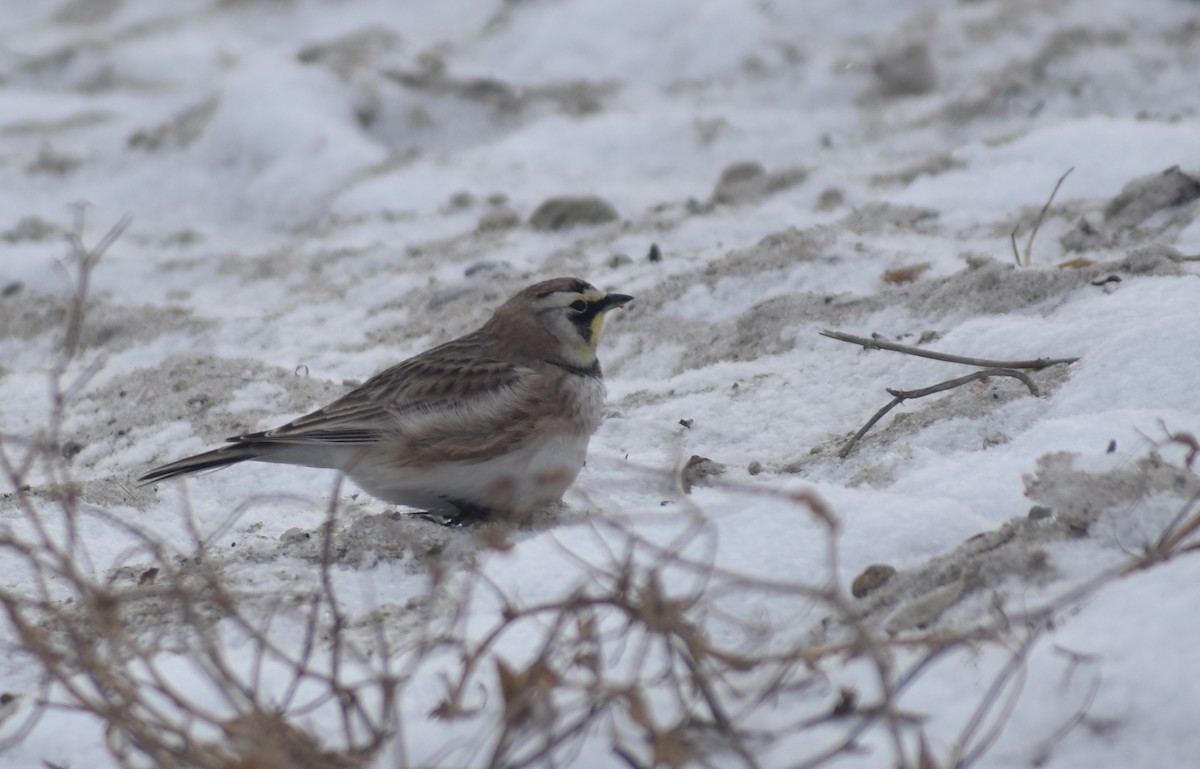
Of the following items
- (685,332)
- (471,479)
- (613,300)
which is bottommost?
(685,332)

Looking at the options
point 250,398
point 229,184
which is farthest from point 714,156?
point 250,398

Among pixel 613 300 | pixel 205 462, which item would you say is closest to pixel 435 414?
pixel 205 462

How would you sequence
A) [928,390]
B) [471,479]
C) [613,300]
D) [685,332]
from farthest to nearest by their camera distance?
[685,332], [613,300], [471,479], [928,390]

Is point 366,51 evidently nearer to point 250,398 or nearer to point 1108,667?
point 250,398

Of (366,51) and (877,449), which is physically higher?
(366,51)

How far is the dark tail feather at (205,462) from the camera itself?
3.94m

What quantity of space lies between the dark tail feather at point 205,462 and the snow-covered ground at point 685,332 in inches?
6.8

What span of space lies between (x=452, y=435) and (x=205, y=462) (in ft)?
2.44

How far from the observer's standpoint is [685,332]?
5.68 metres

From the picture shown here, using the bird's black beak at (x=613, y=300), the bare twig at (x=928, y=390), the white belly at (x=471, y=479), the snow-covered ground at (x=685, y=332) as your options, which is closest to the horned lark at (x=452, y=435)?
the white belly at (x=471, y=479)

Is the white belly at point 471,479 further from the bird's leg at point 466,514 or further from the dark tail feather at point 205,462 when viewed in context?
the dark tail feather at point 205,462

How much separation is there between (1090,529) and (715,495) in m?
1.13

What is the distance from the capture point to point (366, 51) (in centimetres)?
1120

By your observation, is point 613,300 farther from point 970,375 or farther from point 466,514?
point 970,375
